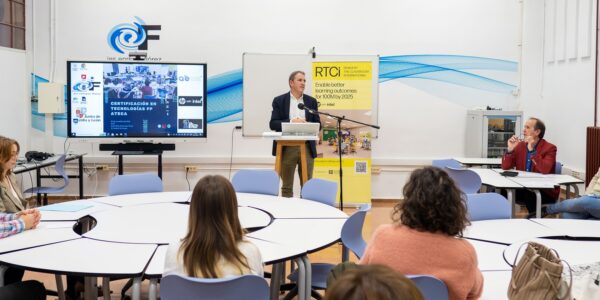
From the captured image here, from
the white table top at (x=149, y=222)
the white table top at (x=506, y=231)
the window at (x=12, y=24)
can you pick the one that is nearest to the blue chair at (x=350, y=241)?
the white table top at (x=149, y=222)

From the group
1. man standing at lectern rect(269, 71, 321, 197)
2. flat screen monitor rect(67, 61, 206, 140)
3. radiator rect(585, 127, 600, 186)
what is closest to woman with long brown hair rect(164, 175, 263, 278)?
man standing at lectern rect(269, 71, 321, 197)

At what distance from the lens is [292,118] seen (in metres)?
6.29

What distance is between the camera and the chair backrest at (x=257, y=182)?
16.8 feet

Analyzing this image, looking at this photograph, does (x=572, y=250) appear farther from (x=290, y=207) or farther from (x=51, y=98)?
(x=51, y=98)

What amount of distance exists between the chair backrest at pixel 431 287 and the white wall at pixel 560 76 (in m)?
5.32

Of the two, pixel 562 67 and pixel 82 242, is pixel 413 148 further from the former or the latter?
pixel 82 242

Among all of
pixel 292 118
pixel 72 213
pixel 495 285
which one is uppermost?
pixel 292 118

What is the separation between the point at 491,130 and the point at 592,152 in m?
1.84

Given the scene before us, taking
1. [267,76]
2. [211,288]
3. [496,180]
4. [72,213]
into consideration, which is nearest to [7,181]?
[72,213]

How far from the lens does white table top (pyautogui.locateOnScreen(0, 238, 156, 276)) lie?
2723 mm

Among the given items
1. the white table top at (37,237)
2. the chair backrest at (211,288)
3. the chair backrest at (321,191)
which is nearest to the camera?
the chair backrest at (211,288)

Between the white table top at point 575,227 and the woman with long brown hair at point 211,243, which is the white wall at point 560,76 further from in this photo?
the woman with long brown hair at point 211,243

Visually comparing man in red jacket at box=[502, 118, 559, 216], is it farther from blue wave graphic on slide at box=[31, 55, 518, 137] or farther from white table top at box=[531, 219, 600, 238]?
white table top at box=[531, 219, 600, 238]

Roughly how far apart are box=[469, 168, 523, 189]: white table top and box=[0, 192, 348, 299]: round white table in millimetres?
1978
